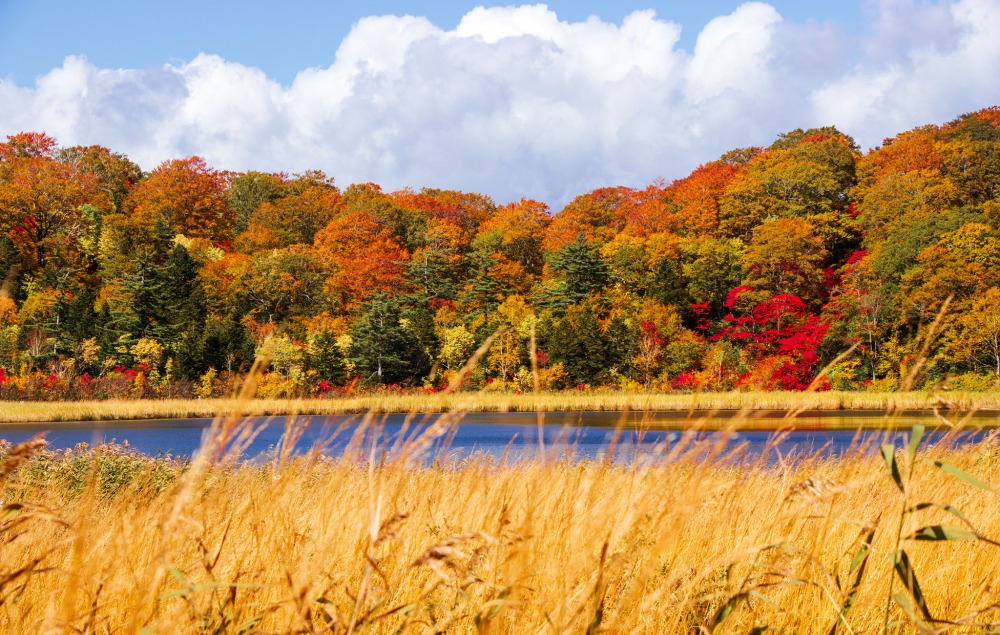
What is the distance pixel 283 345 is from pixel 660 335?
1597 cm

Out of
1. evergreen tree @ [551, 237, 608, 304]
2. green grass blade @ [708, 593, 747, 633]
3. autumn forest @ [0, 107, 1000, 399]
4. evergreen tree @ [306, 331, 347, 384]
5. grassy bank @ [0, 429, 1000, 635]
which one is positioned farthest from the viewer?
evergreen tree @ [551, 237, 608, 304]

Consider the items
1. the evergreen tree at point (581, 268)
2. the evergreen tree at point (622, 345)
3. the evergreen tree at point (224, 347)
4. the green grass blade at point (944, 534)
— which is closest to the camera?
the green grass blade at point (944, 534)

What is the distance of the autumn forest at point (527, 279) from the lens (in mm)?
32406

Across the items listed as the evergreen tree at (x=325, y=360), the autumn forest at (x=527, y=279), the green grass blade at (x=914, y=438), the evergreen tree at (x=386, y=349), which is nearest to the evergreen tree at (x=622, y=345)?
the autumn forest at (x=527, y=279)

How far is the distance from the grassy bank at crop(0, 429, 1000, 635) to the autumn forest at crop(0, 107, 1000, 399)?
82.3ft

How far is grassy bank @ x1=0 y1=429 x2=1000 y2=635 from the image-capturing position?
1.49 m

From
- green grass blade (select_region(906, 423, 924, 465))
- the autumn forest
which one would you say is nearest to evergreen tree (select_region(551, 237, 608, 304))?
the autumn forest

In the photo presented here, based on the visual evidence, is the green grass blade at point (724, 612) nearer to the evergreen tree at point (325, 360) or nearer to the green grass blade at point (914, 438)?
the green grass blade at point (914, 438)

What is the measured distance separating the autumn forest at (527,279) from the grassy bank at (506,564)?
82.3 feet

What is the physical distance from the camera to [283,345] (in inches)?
1358

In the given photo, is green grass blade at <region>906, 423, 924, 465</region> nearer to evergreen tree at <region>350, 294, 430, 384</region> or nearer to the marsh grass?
the marsh grass

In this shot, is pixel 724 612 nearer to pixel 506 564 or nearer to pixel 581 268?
pixel 506 564

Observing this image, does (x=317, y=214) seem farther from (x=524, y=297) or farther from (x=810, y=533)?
(x=810, y=533)

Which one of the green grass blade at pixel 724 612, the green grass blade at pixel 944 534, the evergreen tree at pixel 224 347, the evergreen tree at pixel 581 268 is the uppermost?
the evergreen tree at pixel 581 268
